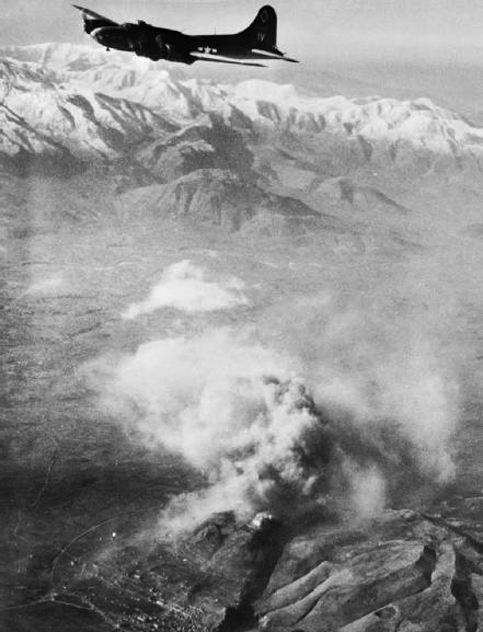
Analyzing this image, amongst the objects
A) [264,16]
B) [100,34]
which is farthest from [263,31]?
[100,34]

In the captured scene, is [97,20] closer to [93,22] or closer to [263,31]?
[93,22]

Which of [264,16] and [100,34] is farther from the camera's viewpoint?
[264,16]

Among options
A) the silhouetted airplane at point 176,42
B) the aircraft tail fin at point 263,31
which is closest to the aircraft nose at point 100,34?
the silhouetted airplane at point 176,42

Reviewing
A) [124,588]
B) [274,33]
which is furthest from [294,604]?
[274,33]

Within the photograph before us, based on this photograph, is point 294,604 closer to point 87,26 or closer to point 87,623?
point 87,623

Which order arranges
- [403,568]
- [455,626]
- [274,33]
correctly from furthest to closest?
[403,568] → [455,626] → [274,33]

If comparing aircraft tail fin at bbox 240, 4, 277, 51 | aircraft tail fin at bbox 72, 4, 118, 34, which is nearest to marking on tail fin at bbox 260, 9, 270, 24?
aircraft tail fin at bbox 240, 4, 277, 51

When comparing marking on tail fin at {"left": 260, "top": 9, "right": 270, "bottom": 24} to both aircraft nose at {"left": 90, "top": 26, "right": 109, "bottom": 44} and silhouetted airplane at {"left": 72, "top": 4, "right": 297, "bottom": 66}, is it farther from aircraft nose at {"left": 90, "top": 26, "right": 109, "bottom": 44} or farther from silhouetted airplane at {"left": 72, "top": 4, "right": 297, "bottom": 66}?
aircraft nose at {"left": 90, "top": 26, "right": 109, "bottom": 44}
